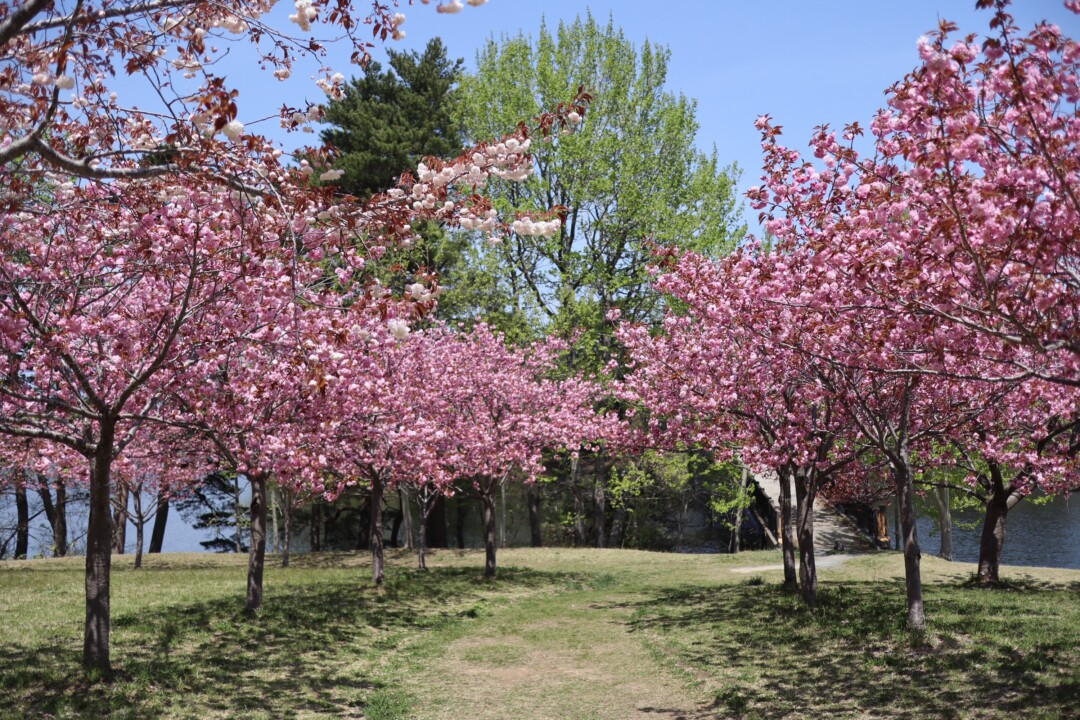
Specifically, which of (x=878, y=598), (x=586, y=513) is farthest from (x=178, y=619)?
(x=586, y=513)

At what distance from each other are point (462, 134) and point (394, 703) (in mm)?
29318

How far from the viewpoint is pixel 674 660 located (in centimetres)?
1187

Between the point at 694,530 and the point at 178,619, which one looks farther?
the point at 694,530

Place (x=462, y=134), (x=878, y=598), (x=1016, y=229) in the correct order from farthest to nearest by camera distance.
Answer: (x=462, y=134)
(x=878, y=598)
(x=1016, y=229)

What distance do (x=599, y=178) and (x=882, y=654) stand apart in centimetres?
2334

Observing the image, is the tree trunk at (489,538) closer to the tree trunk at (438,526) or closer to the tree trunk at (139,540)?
the tree trunk at (139,540)

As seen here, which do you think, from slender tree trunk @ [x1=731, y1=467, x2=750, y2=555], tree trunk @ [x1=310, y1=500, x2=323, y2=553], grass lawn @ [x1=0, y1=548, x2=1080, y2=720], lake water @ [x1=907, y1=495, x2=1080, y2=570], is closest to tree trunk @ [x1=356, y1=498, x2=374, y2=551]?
tree trunk @ [x1=310, y1=500, x2=323, y2=553]

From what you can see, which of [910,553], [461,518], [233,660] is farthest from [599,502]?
[233,660]

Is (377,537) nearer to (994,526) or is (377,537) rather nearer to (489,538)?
(489,538)

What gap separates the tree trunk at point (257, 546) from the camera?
572 inches

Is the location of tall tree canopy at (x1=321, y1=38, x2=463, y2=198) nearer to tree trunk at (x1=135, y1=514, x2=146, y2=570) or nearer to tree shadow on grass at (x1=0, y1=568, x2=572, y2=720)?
tree trunk at (x1=135, y1=514, x2=146, y2=570)

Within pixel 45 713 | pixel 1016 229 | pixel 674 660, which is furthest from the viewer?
pixel 674 660

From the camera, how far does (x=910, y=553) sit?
1205 centimetres

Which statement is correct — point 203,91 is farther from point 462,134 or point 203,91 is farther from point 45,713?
point 462,134
